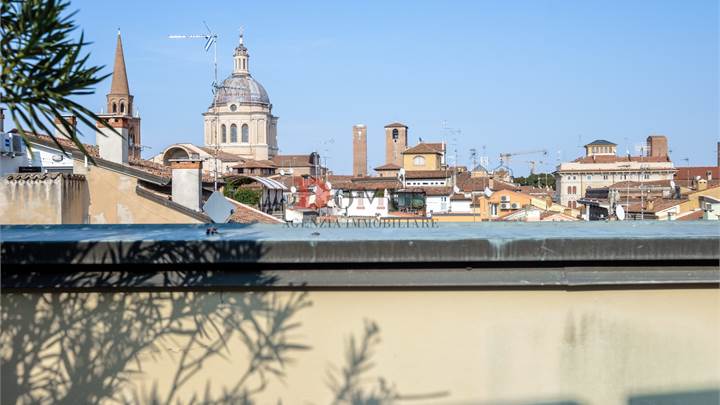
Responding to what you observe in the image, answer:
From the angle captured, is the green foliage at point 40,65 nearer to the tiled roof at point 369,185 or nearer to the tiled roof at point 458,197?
the tiled roof at point 458,197

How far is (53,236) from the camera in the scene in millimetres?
2918

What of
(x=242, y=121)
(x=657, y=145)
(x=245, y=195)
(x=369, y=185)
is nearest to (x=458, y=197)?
(x=245, y=195)

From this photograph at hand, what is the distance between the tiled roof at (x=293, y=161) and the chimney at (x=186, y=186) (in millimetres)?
84635

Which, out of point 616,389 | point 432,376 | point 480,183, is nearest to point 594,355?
point 616,389

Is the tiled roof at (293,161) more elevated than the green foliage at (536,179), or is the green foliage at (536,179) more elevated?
the tiled roof at (293,161)

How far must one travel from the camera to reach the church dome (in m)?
110

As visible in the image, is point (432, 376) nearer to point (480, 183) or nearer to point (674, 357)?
point (674, 357)

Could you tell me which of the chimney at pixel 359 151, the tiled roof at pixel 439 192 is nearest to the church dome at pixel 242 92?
the chimney at pixel 359 151

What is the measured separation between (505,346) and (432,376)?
26cm

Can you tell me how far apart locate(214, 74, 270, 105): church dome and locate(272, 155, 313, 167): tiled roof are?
9450mm

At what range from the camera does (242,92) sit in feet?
365

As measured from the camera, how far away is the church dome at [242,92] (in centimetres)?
11000

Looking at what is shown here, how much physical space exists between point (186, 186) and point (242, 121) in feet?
320

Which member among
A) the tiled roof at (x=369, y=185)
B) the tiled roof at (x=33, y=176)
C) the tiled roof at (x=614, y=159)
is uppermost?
the tiled roof at (x=614, y=159)
